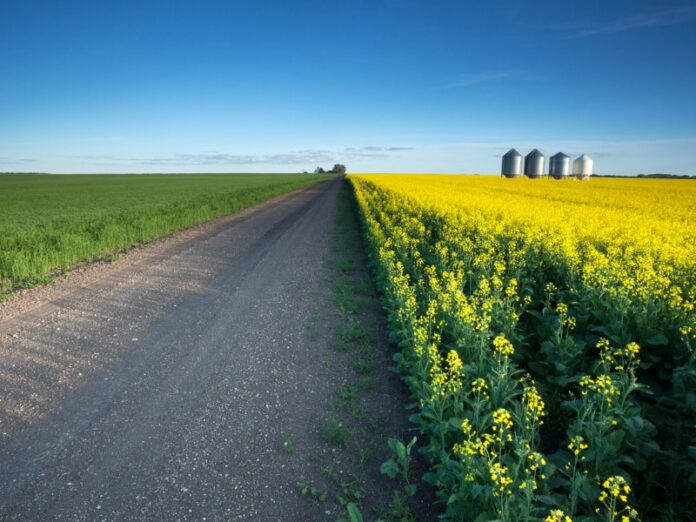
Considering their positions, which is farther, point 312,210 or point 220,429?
point 312,210

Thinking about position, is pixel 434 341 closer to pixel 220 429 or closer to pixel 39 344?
pixel 220 429

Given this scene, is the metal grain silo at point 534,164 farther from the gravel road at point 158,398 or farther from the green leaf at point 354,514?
the green leaf at point 354,514

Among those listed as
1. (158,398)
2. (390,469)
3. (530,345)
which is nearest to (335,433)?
(390,469)

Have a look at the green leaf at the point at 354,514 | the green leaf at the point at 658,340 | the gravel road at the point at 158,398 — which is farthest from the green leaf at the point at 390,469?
the green leaf at the point at 658,340

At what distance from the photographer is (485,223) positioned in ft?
40.9

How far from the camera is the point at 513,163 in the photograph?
265 ft

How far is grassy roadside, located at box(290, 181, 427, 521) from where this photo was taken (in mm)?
4211

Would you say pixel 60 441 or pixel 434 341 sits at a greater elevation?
pixel 434 341

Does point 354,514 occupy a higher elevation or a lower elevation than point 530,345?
lower

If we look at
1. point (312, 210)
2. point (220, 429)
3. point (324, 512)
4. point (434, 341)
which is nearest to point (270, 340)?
point (220, 429)

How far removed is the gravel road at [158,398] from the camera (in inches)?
169

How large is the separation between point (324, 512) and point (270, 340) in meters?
4.27

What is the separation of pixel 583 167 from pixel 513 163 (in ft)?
39.7

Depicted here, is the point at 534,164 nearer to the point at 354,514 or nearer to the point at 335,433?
the point at 335,433
